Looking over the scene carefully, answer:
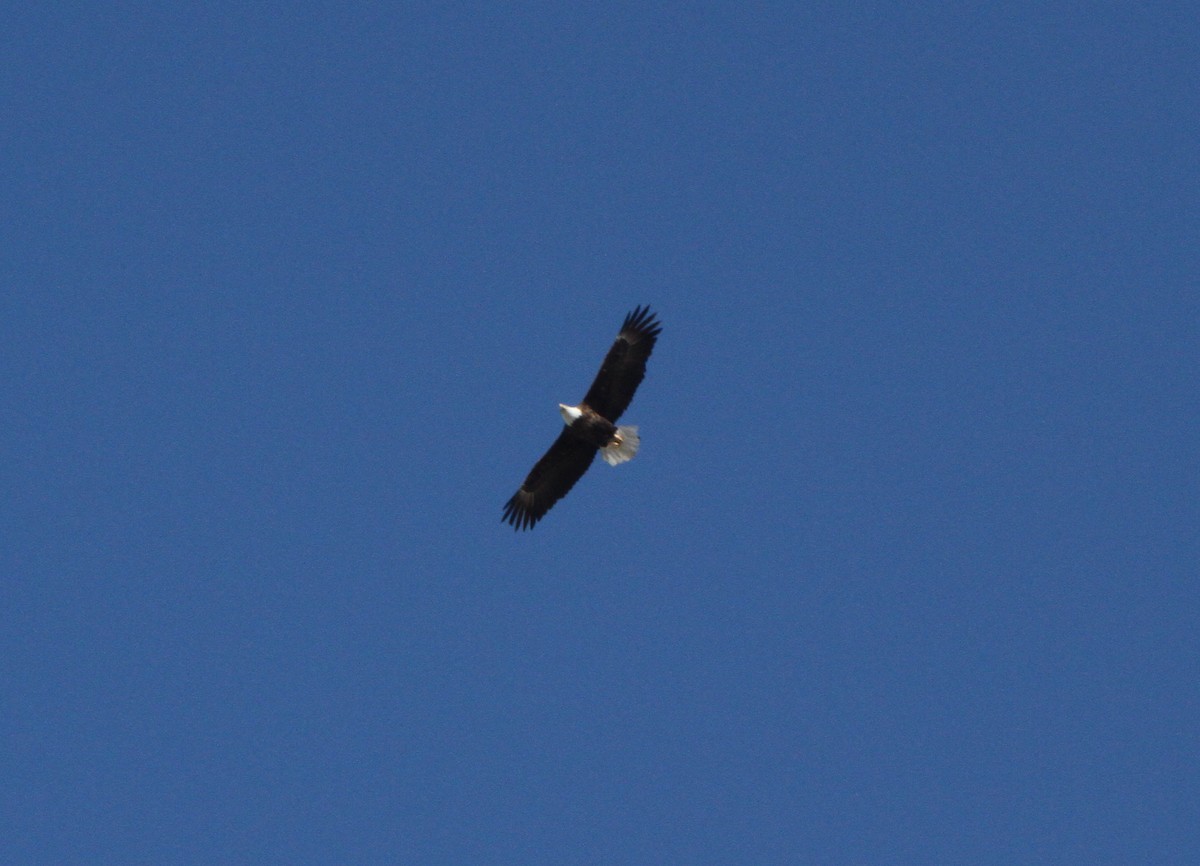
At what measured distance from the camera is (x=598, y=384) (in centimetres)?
2908

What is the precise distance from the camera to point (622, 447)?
29.6 m

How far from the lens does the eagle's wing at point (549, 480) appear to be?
98.0ft

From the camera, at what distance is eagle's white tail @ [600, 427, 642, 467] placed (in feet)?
96.9

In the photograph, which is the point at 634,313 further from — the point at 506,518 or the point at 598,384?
the point at 506,518

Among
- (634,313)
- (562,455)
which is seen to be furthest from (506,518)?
(634,313)

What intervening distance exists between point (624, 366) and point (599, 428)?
0.92m

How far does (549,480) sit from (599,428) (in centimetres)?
137

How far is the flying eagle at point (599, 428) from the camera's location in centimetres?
2909

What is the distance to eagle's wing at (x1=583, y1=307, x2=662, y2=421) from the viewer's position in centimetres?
2906

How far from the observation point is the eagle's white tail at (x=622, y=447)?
1163 inches

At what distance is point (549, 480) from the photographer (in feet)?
99.1

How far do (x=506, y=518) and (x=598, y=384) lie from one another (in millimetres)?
2577

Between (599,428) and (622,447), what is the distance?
54 cm

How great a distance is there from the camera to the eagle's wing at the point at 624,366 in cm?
2906
